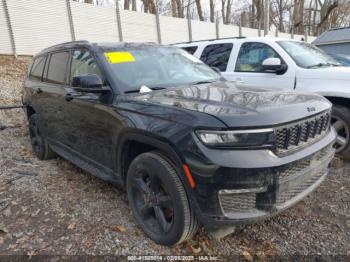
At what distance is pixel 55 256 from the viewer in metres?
2.64

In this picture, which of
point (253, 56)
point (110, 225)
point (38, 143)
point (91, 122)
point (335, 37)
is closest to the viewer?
point (110, 225)

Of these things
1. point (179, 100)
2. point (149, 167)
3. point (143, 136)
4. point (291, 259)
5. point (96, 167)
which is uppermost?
point (179, 100)

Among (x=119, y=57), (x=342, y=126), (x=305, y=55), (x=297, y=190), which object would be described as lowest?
(x=342, y=126)

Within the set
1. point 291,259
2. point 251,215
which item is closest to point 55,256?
point 251,215

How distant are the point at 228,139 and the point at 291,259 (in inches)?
47.0

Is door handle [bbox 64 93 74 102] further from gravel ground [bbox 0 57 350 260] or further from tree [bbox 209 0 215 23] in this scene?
tree [bbox 209 0 215 23]

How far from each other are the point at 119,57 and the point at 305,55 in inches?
131

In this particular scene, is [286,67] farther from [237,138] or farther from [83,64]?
[237,138]

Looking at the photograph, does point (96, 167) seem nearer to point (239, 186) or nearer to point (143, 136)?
point (143, 136)

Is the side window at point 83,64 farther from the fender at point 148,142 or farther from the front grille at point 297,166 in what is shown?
the front grille at point 297,166

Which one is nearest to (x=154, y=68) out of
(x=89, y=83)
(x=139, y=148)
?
(x=89, y=83)

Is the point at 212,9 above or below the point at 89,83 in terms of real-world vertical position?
above

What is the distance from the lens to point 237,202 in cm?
221

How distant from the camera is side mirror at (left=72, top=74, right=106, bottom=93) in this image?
2942 millimetres
